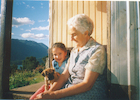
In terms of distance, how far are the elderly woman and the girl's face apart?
178 millimetres

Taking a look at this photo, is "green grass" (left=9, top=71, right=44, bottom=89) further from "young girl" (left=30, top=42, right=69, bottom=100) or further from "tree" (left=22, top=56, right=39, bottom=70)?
"young girl" (left=30, top=42, right=69, bottom=100)

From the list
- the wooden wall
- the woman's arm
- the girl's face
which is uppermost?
the wooden wall

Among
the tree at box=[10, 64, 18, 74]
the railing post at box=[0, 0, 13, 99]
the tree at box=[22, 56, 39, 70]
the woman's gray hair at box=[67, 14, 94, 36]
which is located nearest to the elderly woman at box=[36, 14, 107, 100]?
the woman's gray hair at box=[67, 14, 94, 36]

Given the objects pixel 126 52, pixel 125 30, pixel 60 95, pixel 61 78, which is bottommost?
pixel 60 95

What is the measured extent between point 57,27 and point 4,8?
75 cm

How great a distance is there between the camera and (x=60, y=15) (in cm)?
158

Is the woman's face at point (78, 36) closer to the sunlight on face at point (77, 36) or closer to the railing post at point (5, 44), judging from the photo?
the sunlight on face at point (77, 36)

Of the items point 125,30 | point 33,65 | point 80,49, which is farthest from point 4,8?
point 125,30

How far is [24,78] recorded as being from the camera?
136 centimetres

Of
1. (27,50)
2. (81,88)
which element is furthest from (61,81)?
(27,50)

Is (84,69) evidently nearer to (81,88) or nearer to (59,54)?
(81,88)

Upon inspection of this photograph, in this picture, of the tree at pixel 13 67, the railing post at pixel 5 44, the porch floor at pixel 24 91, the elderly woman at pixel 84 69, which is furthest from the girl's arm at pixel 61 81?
the railing post at pixel 5 44

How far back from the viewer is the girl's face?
139 cm

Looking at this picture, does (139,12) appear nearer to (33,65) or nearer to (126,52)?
(126,52)
